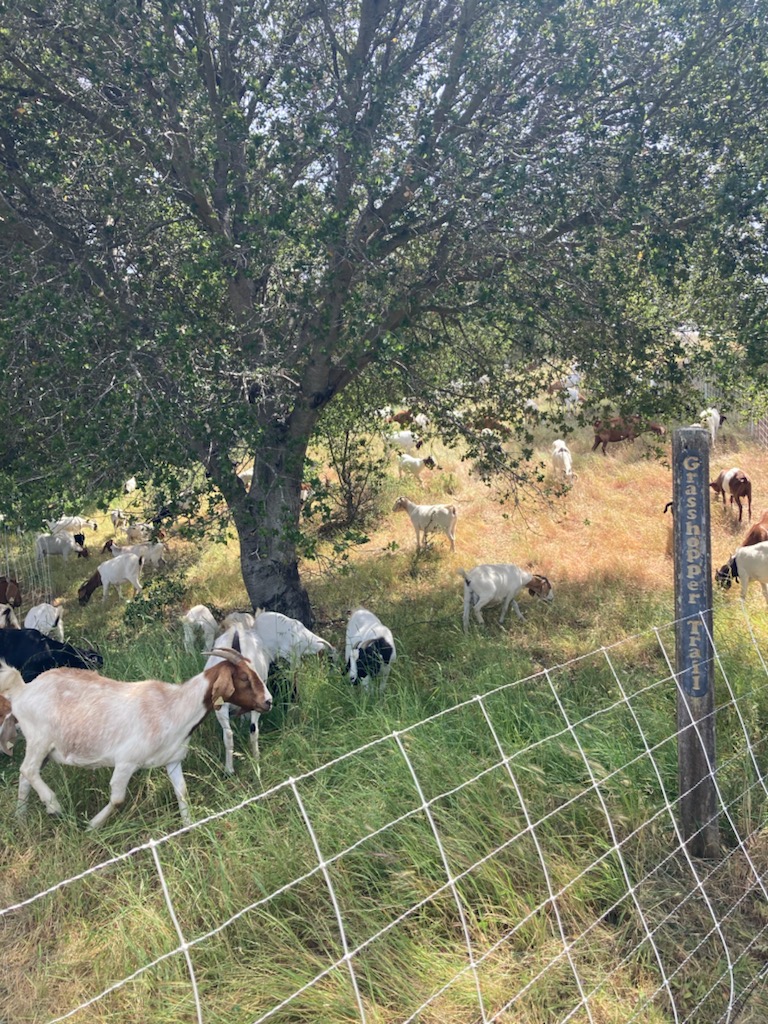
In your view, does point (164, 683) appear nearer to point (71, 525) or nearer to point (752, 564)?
point (752, 564)

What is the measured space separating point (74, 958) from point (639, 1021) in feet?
7.80

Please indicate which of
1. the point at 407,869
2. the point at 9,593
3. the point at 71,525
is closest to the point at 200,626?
the point at 9,593

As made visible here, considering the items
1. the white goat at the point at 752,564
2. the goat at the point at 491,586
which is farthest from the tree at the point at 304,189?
the white goat at the point at 752,564

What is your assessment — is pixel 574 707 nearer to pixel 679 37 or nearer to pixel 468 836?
pixel 468 836

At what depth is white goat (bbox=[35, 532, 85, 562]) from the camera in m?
14.5

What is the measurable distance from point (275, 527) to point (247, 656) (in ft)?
7.46

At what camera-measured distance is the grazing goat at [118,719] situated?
4922mm

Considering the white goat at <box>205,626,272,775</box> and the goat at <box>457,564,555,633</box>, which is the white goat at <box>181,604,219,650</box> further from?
the goat at <box>457,564,555,633</box>

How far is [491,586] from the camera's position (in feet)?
29.9

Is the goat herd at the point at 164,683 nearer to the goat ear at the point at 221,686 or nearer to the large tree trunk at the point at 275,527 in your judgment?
the goat ear at the point at 221,686

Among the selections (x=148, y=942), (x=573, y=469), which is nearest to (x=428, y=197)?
(x=148, y=942)

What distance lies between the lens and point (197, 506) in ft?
25.0

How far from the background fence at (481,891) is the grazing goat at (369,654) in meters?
1.54

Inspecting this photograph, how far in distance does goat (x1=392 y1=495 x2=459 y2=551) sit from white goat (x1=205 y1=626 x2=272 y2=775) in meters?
5.50
